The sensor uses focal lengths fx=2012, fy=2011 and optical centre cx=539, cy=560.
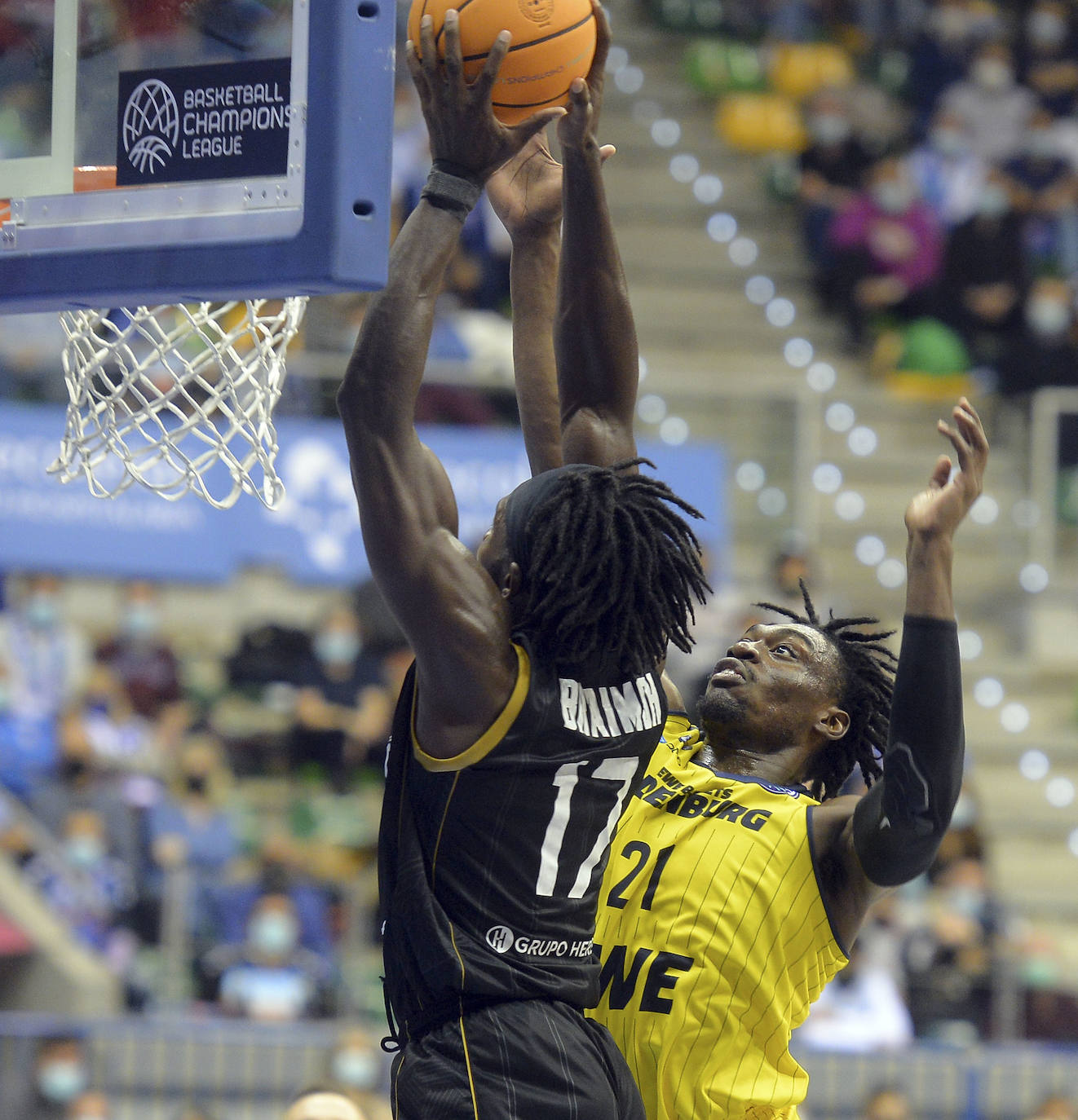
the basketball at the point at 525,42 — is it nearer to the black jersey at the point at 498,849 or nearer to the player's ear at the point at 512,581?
the player's ear at the point at 512,581

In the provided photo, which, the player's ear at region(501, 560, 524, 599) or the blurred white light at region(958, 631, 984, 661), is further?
the blurred white light at region(958, 631, 984, 661)

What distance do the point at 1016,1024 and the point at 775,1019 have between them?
521 cm

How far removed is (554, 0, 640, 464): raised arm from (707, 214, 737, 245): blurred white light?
10.2 metres

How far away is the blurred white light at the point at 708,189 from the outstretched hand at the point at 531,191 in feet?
33.8

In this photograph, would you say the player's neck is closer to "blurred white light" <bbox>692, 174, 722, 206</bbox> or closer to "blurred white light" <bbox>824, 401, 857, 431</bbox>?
Result: "blurred white light" <bbox>824, 401, 857, 431</bbox>

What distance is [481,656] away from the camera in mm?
3293

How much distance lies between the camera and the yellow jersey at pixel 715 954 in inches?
156

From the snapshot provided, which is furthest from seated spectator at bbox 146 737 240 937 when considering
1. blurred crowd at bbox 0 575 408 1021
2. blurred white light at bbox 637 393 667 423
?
blurred white light at bbox 637 393 667 423

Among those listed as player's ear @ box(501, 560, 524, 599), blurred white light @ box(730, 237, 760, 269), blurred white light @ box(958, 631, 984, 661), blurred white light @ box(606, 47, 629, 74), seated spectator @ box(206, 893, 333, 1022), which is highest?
blurred white light @ box(606, 47, 629, 74)

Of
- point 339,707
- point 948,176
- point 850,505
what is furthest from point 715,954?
point 948,176

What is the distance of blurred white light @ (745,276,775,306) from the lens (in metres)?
13.8

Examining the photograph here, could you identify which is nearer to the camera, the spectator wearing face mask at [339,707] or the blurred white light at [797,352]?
the spectator wearing face mask at [339,707]

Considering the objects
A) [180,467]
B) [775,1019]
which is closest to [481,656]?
[775,1019]

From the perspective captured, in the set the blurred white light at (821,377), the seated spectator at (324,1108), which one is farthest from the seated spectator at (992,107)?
the seated spectator at (324,1108)
